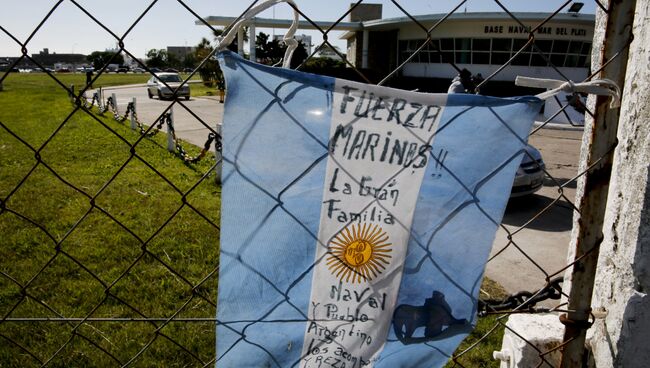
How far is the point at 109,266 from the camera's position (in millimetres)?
4172

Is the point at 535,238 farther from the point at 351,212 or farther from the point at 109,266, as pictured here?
the point at 351,212

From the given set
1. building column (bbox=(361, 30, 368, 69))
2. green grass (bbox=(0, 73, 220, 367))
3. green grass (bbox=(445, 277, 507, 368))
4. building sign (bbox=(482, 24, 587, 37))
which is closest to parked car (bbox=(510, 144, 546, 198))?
green grass (bbox=(445, 277, 507, 368))

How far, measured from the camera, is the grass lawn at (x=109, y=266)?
2.63m

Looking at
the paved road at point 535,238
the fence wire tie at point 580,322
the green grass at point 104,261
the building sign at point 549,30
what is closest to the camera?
the fence wire tie at point 580,322

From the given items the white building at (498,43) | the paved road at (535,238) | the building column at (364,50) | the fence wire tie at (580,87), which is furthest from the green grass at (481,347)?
the building column at (364,50)

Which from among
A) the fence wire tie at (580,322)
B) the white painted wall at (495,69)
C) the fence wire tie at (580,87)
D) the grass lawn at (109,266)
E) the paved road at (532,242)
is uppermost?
the white painted wall at (495,69)

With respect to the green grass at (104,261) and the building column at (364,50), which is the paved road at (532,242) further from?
the building column at (364,50)

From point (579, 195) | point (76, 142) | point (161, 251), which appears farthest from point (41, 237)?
point (76, 142)

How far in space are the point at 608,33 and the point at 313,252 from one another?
992 mm

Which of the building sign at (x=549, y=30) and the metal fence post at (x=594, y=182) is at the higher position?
the building sign at (x=549, y=30)

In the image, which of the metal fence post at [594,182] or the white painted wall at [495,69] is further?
the white painted wall at [495,69]

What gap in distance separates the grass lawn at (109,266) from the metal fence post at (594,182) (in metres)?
1.08

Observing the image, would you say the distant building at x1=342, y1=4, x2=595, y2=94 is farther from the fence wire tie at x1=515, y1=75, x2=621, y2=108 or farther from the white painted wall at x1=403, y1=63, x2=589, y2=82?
the fence wire tie at x1=515, y1=75, x2=621, y2=108

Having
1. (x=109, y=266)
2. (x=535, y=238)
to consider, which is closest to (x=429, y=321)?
(x=109, y=266)
